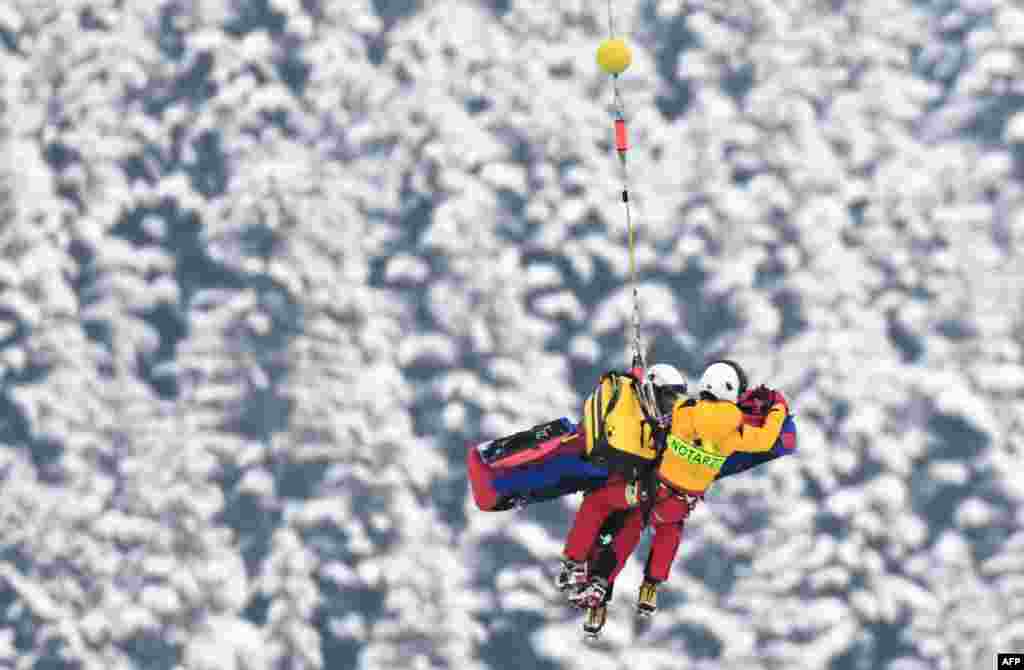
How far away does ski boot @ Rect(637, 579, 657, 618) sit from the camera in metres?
13.2

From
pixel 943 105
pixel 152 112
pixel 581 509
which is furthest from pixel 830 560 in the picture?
pixel 581 509

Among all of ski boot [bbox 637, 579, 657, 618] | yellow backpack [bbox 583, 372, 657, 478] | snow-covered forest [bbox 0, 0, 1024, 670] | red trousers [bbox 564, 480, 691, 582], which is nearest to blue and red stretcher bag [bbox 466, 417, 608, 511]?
red trousers [bbox 564, 480, 691, 582]

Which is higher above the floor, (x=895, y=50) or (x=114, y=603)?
(x=895, y=50)

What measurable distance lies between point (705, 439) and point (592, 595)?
138cm

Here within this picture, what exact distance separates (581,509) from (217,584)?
100ft

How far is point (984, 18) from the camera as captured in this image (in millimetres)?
53125

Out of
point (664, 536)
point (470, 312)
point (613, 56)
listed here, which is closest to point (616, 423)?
point (664, 536)

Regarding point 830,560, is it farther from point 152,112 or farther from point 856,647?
point 152,112

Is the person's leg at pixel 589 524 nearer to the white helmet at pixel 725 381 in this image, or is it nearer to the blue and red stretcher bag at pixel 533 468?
the blue and red stretcher bag at pixel 533 468

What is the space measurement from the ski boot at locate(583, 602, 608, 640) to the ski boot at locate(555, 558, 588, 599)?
16 centimetres

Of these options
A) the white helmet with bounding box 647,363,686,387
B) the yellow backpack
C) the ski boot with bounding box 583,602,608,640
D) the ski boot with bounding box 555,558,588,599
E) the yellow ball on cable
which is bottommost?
the ski boot with bounding box 583,602,608,640

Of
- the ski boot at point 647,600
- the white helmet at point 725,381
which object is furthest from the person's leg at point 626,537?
the white helmet at point 725,381

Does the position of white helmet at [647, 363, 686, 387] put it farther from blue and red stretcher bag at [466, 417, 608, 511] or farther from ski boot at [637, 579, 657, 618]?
ski boot at [637, 579, 657, 618]

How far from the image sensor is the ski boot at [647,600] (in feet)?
43.3
